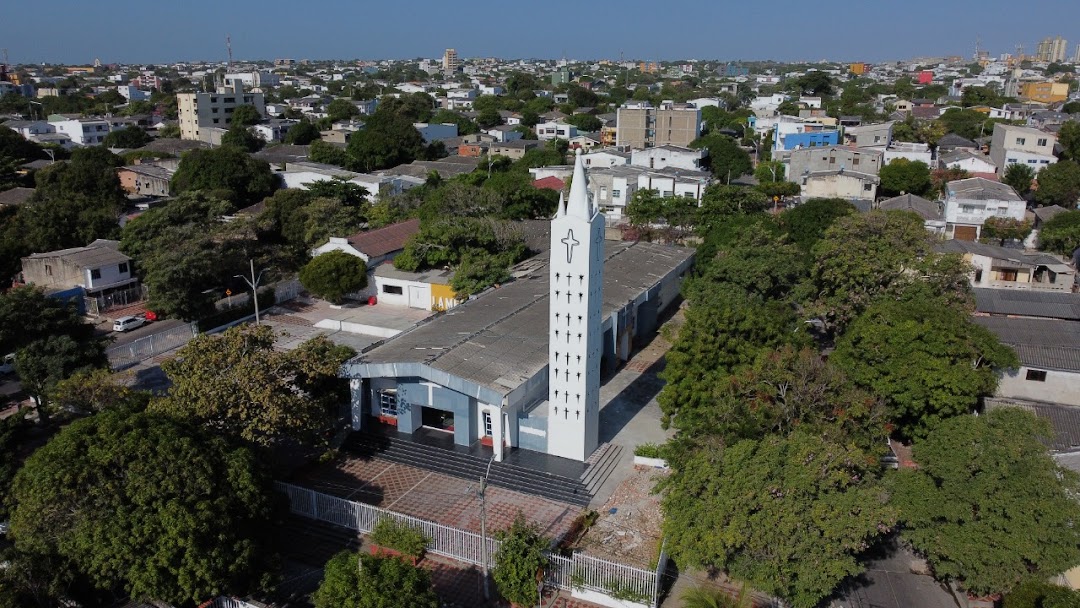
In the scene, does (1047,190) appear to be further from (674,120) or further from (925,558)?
(925,558)

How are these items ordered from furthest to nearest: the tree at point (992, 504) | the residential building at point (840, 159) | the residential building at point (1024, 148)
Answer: the residential building at point (1024, 148)
the residential building at point (840, 159)
the tree at point (992, 504)

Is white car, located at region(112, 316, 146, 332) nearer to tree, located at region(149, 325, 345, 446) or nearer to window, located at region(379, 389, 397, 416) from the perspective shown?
tree, located at region(149, 325, 345, 446)

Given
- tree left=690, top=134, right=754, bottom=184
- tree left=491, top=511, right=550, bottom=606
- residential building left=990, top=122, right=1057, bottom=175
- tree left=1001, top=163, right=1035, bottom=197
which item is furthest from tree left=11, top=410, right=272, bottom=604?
residential building left=990, top=122, right=1057, bottom=175

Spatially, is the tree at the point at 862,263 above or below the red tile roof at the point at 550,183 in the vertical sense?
above

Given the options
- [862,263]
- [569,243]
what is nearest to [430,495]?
[569,243]

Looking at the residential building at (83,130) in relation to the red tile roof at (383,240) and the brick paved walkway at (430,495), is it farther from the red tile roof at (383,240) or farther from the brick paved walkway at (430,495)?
the brick paved walkway at (430,495)

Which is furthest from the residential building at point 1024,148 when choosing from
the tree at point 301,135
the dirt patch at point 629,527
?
the tree at point 301,135
